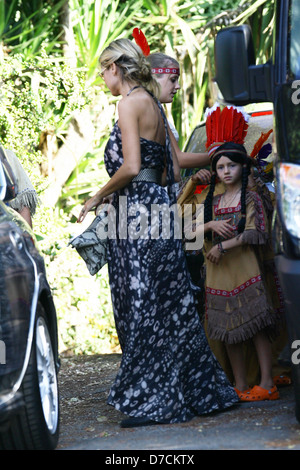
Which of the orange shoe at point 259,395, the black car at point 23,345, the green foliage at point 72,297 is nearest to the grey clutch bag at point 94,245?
the black car at point 23,345

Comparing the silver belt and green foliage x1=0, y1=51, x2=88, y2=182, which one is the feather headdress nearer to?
the silver belt

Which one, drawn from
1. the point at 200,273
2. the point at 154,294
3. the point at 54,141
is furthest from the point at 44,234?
the point at 154,294

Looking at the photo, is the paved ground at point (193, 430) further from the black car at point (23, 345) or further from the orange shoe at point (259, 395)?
the black car at point (23, 345)

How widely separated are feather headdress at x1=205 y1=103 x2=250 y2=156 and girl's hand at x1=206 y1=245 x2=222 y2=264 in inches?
26.0

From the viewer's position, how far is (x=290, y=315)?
4.27 metres

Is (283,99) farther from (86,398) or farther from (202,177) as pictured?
(86,398)

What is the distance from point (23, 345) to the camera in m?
4.06

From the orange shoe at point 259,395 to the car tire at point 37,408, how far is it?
157 centimetres

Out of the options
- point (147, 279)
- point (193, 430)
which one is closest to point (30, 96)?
point (147, 279)

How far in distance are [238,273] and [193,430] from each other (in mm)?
1292

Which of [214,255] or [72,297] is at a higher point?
[214,255]

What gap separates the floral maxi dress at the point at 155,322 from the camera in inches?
204

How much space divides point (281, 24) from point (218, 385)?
6.63ft
